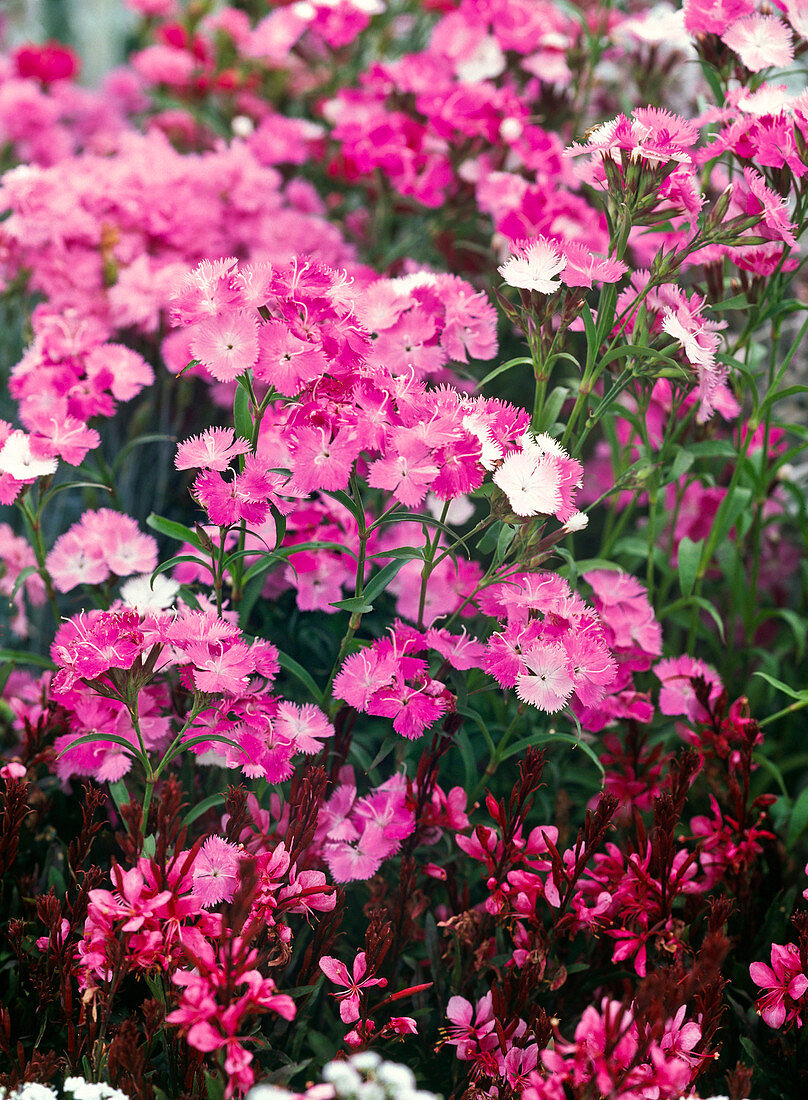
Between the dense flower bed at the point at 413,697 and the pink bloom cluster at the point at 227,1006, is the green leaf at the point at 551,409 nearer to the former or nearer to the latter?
the dense flower bed at the point at 413,697

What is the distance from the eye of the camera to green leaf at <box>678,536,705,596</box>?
1.28m

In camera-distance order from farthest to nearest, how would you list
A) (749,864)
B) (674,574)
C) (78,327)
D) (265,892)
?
(674,574)
(78,327)
(749,864)
(265,892)

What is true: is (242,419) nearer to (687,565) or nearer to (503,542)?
(503,542)

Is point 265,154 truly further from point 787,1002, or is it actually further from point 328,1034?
point 787,1002

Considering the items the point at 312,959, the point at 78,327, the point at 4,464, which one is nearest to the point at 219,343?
the point at 4,464

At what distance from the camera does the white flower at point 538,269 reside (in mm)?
995

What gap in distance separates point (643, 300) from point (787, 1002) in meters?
0.77

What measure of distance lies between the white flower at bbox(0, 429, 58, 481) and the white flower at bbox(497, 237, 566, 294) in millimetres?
574

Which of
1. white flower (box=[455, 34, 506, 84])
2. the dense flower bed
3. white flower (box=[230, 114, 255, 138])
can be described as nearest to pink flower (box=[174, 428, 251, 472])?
the dense flower bed

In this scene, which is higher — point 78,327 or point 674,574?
point 78,327

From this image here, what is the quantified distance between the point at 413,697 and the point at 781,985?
0.48 metres

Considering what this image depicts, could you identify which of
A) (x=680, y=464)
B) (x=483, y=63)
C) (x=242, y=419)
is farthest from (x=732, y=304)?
(x=483, y=63)

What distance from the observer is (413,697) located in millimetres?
973

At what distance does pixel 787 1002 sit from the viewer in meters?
0.95
